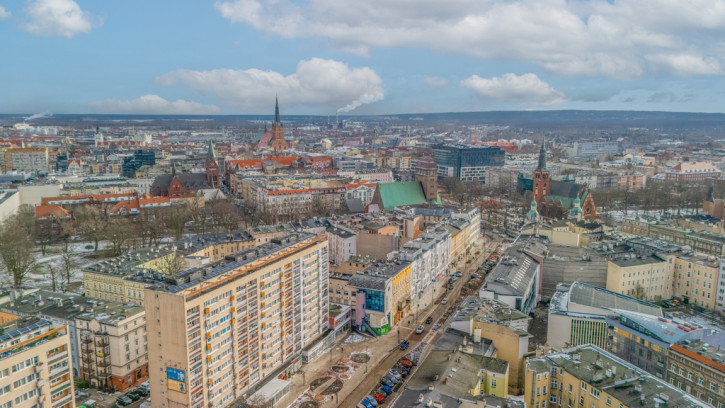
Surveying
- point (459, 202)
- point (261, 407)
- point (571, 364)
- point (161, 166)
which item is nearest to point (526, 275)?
point (571, 364)

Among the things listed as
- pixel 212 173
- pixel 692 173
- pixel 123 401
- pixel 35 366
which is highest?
pixel 212 173

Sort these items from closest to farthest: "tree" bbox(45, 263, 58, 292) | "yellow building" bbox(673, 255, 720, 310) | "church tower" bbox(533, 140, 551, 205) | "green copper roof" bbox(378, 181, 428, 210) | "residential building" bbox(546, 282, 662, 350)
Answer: "residential building" bbox(546, 282, 662, 350)
"yellow building" bbox(673, 255, 720, 310)
"tree" bbox(45, 263, 58, 292)
"green copper roof" bbox(378, 181, 428, 210)
"church tower" bbox(533, 140, 551, 205)

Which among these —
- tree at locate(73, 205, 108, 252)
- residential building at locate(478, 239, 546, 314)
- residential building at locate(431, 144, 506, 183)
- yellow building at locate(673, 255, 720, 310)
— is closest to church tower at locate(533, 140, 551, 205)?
residential building at locate(478, 239, 546, 314)

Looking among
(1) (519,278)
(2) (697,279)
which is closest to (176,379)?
(1) (519,278)

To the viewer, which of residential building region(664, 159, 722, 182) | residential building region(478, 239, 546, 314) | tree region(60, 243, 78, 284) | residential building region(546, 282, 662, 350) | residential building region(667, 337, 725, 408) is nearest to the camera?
residential building region(667, 337, 725, 408)

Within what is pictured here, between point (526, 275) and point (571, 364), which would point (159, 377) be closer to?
point (571, 364)

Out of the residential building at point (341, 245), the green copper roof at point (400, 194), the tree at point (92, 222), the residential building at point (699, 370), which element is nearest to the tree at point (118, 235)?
the tree at point (92, 222)

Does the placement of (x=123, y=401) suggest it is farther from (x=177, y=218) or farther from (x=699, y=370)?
(x=177, y=218)

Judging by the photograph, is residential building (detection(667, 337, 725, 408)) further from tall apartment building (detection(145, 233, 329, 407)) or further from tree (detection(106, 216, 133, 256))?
tree (detection(106, 216, 133, 256))
